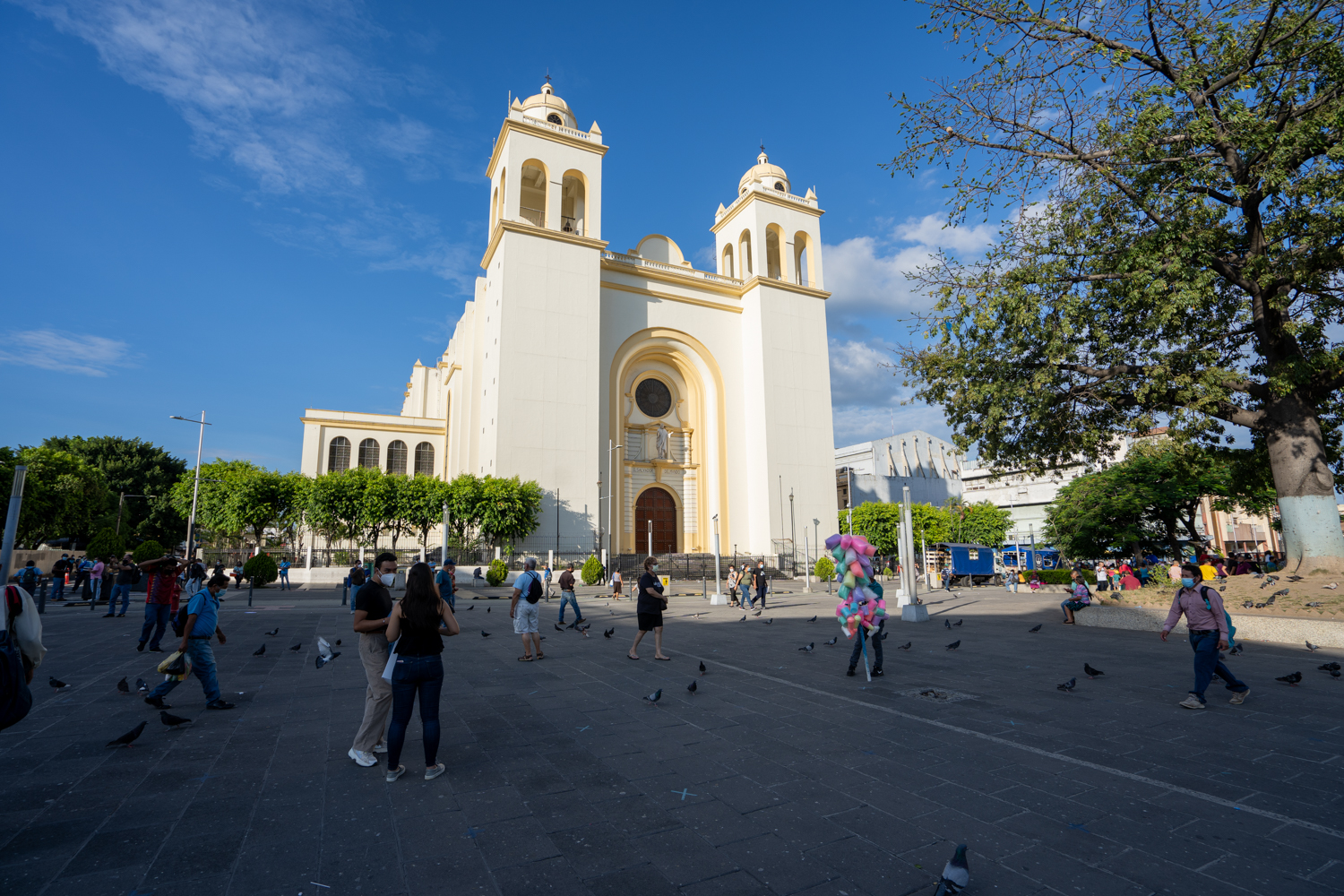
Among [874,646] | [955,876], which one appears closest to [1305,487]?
[874,646]

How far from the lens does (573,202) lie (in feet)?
144

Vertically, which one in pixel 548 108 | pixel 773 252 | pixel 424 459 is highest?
pixel 548 108

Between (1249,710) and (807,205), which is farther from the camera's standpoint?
(807,205)

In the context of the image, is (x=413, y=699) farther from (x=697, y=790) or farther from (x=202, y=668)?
(x=202, y=668)

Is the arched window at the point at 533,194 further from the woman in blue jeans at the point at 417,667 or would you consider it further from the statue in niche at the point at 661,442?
the woman in blue jeans at the point at 417,667

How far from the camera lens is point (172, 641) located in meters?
11.3

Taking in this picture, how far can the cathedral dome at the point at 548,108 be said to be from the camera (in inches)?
1601

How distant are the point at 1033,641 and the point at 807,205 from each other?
4003 cm

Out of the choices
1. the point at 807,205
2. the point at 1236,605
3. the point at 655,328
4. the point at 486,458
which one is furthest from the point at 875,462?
the point at 1236,605

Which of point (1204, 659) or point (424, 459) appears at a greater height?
point (424, 459)

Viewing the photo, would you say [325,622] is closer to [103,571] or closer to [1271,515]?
[103,571]

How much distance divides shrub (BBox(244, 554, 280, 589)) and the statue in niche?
21.3 meters

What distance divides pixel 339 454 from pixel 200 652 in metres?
43.0

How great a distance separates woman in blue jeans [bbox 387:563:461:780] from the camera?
443cm
